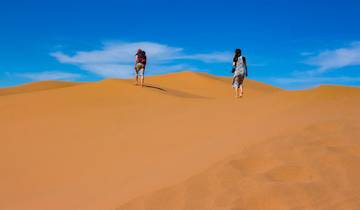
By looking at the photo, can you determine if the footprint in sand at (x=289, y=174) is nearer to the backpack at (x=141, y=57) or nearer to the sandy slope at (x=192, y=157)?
the sandy slope at (x=192, y=157)

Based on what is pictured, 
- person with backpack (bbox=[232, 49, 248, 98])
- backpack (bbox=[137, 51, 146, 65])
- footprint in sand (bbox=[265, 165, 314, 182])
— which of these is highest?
backpack (bbox=[137, 51, 146, 65])

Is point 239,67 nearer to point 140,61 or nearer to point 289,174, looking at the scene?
point 140,61

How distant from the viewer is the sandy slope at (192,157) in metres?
2.95

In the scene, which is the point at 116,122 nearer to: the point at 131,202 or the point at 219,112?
the point at 219,112

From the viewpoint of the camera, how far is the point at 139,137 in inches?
233

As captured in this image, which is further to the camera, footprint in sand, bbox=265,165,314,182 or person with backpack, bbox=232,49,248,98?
person with backpack, bbox=232,49,248,98

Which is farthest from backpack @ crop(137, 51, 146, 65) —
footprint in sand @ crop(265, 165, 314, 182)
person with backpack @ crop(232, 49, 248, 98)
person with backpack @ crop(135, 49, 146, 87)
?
footprint in sand @ crop(265, 165, 314, 182)

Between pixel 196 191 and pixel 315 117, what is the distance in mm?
3119

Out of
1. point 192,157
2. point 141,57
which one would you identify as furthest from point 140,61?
point 192,157

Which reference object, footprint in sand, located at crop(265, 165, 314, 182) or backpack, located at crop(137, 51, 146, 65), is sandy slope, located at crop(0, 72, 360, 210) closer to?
footprint in sand, located at crop(265, 165, 314, 182)

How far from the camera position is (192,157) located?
4.23 meters

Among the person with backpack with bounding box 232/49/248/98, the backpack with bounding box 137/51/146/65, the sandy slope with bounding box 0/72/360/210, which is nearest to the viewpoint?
the sandy slope with bounding box 0/72/360/210

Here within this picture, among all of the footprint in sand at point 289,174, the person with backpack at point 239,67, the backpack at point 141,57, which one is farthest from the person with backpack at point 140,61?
the footprint in sand at point 289,174

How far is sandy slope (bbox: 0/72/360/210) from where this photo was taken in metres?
2.95
